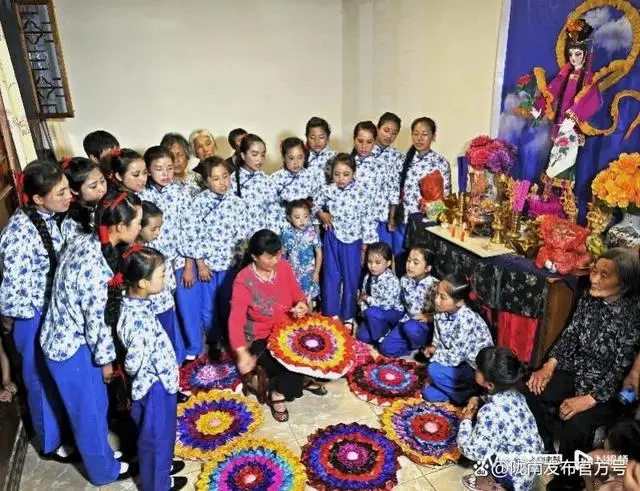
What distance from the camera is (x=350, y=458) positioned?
95.6 inches

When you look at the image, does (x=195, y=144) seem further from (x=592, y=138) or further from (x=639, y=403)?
(x=639, y=403)

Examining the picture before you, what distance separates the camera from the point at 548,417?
244 centimetres

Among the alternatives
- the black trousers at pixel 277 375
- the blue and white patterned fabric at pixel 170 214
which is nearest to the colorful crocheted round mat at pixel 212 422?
the black trousers at pixel 277 375

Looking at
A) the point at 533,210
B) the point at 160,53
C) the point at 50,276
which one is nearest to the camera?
the point at 50,276

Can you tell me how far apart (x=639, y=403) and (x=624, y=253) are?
0.64 metres

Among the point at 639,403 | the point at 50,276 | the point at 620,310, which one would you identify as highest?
the point at 50,276

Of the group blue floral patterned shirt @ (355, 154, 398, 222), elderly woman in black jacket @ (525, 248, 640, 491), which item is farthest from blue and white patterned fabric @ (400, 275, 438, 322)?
elderly woman in black jacket @ (525, 248, 640, 491)

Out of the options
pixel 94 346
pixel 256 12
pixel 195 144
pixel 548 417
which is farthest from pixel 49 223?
pixel 256 12

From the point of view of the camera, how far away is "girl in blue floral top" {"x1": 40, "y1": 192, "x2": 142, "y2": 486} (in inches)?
75.7

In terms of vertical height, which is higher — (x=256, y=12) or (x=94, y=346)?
(x=256, y=12)

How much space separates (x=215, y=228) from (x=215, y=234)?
0.04m

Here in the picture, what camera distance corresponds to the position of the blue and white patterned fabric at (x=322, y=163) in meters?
3.67

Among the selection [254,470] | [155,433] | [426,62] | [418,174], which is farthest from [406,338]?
[426,62]

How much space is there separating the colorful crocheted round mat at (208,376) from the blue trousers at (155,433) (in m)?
0.85
